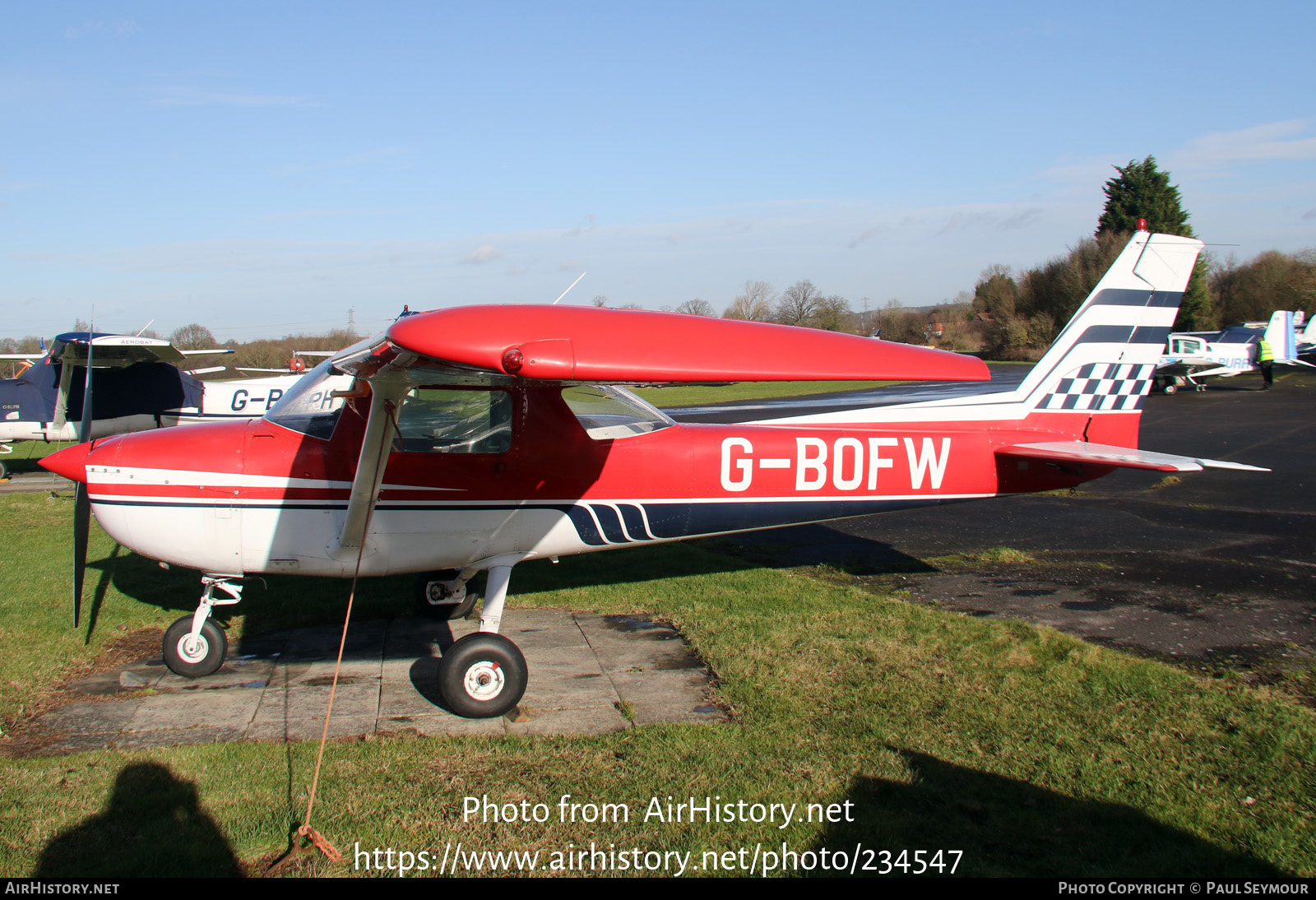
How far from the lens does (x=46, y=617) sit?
6.51 metres

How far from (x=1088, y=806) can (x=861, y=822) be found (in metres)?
1.11

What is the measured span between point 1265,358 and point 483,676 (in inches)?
1419

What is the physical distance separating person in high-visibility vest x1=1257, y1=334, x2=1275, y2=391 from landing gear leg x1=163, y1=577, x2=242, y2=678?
36261 mm

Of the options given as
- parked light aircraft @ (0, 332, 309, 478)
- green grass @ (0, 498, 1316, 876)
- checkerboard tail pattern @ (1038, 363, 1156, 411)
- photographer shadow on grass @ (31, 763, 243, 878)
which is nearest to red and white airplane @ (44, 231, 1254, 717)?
checkerboard tail pattern @ (1038, 363, 1156, 411)

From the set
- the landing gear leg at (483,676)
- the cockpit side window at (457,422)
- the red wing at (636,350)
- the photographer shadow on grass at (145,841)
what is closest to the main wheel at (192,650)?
the photographer shadow on grass at (145,841)

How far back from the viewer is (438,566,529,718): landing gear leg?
4.82m

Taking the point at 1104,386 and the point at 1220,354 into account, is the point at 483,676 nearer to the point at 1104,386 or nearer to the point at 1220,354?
the point at 1104,386

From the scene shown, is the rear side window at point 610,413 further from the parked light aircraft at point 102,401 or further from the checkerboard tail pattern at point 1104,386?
the parked light aircraft at point 102,401

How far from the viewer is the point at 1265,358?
30797 millimetres

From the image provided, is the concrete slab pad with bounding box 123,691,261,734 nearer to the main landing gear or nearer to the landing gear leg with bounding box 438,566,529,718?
the main landing gear

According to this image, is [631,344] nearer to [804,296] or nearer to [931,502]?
[931,502]

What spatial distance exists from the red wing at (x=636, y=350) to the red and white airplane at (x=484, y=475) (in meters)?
0.24

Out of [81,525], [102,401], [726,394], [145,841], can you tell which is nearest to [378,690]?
[145,841]

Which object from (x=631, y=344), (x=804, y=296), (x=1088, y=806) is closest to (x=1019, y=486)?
(x=1088, y=806)
